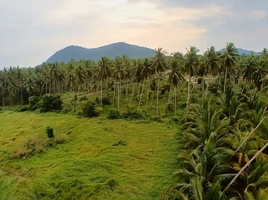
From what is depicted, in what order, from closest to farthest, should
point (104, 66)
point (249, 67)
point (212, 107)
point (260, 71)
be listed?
point (212, 107) < point (260, 71) < point (249, 67) < point (104, 66)

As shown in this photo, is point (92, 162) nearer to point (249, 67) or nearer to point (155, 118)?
point (155, 118)

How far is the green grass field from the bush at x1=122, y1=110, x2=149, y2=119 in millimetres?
2351

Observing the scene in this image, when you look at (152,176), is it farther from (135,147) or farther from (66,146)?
(66,146)

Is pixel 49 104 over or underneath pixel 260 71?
underneath

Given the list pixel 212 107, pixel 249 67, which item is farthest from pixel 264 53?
pixel 212 107

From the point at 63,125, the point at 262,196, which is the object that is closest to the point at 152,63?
the point at 63,125

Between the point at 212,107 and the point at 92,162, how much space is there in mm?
18935

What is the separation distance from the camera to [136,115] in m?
52.4

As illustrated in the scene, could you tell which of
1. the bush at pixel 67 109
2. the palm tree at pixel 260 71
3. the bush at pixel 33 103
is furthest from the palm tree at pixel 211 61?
the bush at pixel 33 103

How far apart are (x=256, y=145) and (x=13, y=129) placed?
47.9 meters

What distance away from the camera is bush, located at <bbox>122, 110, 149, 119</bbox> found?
5206 centimetres

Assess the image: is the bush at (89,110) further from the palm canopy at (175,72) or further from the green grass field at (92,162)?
the palm canopy at (175,72)

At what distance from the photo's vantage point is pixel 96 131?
150 ft

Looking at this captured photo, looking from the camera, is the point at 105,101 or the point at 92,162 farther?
the point at 105,101
